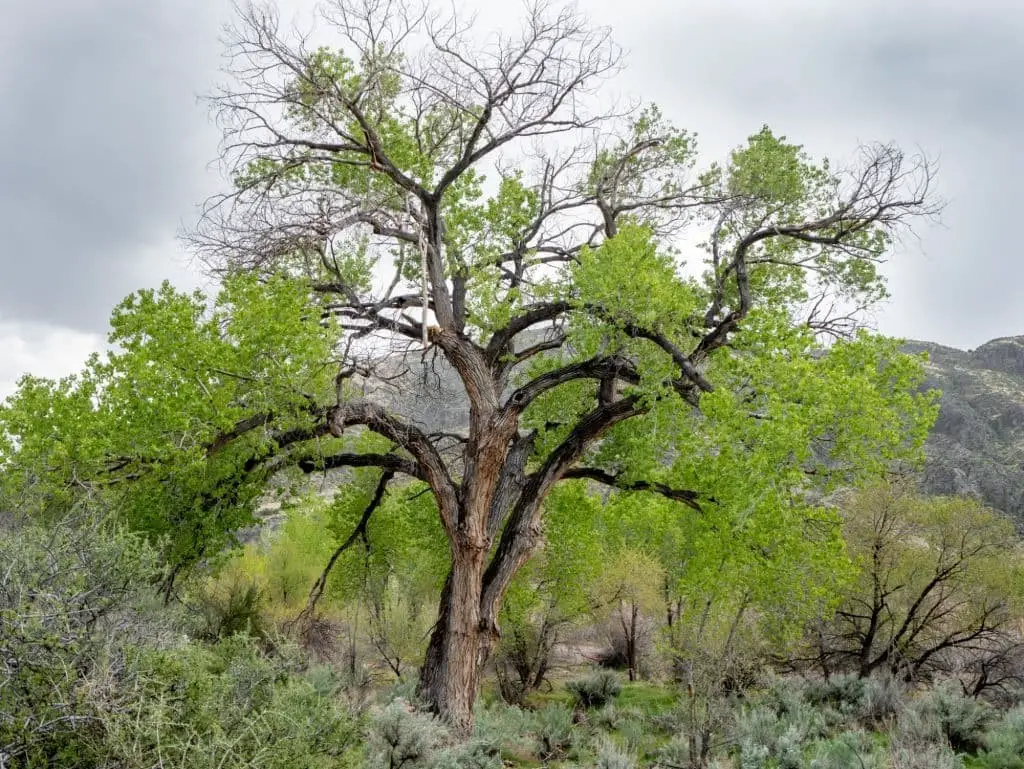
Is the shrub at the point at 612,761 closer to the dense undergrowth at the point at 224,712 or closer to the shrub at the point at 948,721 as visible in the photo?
the dense undergrowth at the point at 224,712

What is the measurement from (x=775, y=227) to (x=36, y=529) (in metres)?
10.4

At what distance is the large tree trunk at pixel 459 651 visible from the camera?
9797 mm

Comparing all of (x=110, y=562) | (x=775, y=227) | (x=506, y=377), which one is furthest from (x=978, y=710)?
(x=110, y=562)

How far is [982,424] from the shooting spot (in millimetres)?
59000

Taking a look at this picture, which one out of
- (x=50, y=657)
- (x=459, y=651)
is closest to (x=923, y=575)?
(x=459, y=651)

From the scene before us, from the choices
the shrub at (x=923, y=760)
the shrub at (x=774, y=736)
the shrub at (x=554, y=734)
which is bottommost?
the shrub at (x=554, y=734)

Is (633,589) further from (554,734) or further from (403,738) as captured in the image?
(403,738)

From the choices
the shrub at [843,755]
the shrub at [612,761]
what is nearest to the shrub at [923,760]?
the shrub at [843,755]

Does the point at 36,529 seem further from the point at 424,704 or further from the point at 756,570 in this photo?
the point at 756,570

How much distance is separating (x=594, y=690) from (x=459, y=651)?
966 cm

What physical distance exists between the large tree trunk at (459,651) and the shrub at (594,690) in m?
8.86

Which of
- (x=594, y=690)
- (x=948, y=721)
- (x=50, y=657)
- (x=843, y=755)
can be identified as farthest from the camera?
(x=594, y=690)

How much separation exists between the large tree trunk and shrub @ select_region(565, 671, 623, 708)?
8.86m

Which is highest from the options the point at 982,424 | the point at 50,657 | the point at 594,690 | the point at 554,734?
the point at 982,424
